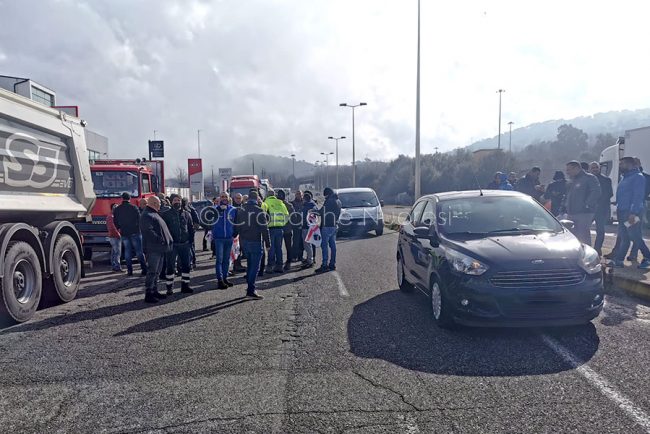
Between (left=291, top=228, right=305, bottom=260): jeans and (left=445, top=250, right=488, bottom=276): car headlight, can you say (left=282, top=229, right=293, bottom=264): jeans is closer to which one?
(left=291, top=228, right=305, bottom=260): jeans

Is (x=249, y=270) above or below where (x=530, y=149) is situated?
below

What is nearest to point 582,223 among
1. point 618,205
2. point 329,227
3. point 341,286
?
point 618,205

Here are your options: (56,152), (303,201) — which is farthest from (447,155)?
(56,152)

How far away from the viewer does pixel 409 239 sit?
7969mm

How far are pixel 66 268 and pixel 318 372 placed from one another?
5.99 meters

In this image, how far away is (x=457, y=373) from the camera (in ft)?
15.3

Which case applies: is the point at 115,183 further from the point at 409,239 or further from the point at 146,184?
the point at 409,239

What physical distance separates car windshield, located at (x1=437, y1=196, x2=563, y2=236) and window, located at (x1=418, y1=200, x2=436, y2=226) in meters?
0.13

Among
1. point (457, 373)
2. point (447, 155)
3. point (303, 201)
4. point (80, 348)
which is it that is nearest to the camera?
point (457, 373)

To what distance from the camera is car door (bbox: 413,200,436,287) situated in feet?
22.2

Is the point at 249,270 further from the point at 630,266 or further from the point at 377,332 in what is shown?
the point at 630,266

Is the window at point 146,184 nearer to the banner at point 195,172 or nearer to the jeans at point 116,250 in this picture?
the jeans at point 116,250

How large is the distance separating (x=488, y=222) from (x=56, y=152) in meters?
7.14

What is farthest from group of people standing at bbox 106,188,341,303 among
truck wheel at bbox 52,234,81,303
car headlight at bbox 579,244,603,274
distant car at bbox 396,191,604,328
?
car headlight at bbox 579,244,603,274
